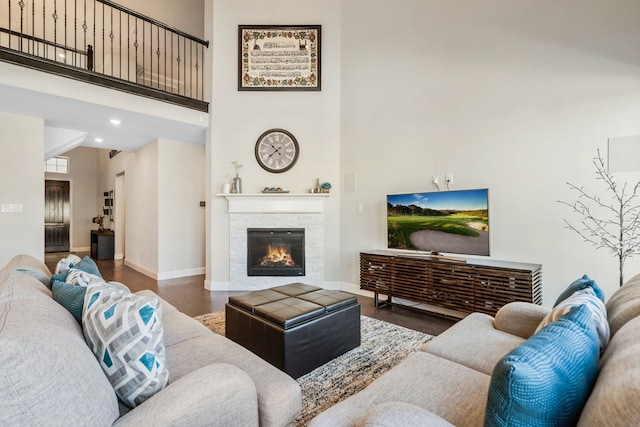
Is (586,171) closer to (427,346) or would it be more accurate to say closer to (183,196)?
(427,346)

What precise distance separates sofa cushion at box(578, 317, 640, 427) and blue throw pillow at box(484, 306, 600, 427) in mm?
40

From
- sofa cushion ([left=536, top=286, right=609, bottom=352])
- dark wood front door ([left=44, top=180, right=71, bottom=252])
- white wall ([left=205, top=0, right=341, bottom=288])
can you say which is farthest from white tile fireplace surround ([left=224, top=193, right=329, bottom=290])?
dark wood front door ([left=44, top=180, right=71, bottom=252])

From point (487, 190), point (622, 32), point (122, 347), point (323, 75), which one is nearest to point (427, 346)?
point (122, 347)

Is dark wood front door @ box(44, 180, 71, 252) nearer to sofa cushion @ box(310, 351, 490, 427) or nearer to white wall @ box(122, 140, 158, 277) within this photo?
white wall @ box(122, 140, 158, 277)

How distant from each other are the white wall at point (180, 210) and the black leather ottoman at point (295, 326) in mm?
3573

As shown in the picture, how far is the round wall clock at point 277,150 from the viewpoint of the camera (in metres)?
4.68

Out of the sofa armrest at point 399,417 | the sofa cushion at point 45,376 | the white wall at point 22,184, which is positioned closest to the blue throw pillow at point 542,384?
the sofa armrest at point 399,417

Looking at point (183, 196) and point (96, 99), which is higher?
point (96, 99)

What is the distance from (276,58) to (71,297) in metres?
4.43

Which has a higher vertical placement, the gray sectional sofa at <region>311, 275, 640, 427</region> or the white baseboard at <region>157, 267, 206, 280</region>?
the gray sectional sofa at <region>311, 275, 640, 427</region>

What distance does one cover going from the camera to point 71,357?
0.84 m

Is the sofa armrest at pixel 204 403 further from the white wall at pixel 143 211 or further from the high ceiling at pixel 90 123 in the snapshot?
the white wall at pixel 143 211

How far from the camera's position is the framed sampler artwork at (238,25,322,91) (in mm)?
4668

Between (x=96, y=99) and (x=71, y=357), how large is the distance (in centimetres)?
399
